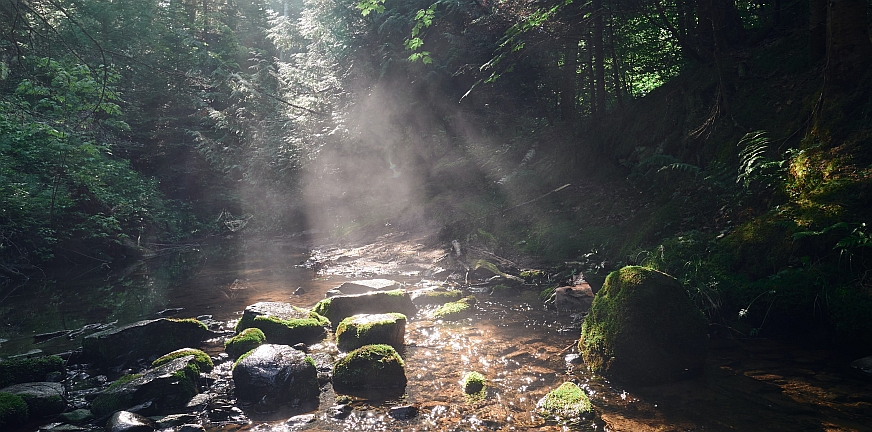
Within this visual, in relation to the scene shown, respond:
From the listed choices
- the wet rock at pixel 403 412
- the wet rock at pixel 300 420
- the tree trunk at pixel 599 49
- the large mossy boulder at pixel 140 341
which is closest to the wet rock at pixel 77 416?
the large mossy boulder at pixel 140 341

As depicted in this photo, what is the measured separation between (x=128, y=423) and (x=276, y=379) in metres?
1.59

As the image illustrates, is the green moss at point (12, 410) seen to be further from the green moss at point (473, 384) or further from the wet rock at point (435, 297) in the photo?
the wet rock at point (435, 297)

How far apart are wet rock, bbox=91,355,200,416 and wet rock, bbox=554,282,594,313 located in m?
6.21

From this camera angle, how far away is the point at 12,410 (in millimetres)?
5758

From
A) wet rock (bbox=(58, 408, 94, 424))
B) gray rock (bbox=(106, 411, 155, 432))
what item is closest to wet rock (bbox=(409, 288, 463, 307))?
gray rock (bbox=(106, 411, 155, 432))

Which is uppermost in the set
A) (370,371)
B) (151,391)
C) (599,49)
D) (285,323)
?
(599,49)

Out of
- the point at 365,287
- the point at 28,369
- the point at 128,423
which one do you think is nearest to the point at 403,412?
the point at 128,423

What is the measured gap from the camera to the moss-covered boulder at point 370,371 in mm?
6578

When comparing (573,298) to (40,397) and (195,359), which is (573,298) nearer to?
(195,359)

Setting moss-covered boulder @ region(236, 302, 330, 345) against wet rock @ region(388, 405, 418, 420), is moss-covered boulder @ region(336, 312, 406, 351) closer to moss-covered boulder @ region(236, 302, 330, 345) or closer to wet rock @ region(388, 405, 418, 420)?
moss-covered boulder @ region(236, 302, 330, 345)

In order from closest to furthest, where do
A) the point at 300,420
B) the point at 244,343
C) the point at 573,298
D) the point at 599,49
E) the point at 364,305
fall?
the point at 300,420
the point at 244,343
the point at 573,298
the point at 364,305
the point at 599,49

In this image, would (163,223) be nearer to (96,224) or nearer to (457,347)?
(96,224)

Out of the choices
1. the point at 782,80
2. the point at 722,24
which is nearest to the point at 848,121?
the point at 782,80

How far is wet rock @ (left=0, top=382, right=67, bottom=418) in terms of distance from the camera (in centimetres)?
604
